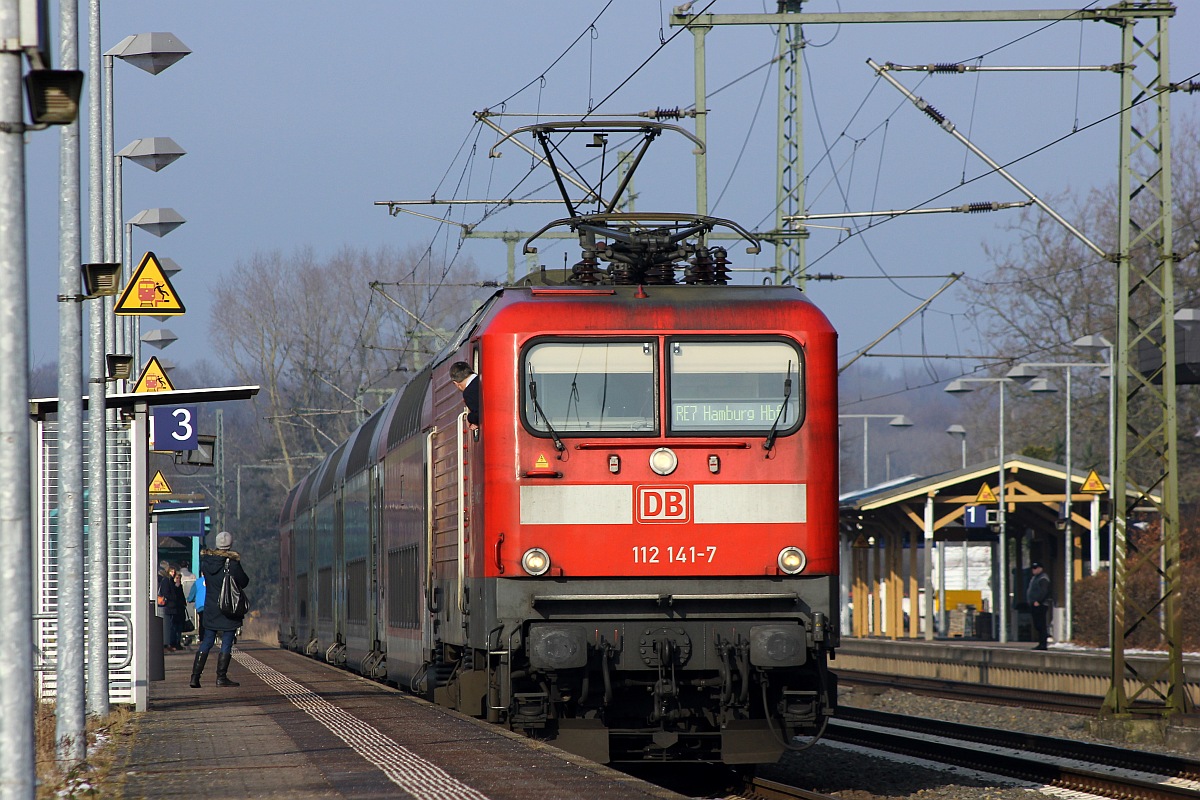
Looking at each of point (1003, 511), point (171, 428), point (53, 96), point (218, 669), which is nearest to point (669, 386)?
point (53, 96)

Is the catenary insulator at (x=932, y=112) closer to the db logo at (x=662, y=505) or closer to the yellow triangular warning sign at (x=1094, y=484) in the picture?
the db logo at (x=662, y=505)

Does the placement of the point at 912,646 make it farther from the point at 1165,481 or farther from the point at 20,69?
the point at 20,69

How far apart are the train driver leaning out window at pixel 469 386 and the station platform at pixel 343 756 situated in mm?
2099

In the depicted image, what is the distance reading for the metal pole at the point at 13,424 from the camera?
17.9 feet

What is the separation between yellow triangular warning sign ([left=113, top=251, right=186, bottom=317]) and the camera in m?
14.1

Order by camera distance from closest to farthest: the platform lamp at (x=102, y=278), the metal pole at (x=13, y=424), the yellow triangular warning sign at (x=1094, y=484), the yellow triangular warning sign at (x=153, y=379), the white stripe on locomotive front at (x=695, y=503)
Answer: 1. the metal pole at (x=13, y=424)
2. the white stripe on locomotive front at (x=695, y=503)
3. the platform lamp at (x=102, y=278)
4. the yellow triangular warning sign at (x=153, y=379)
5. the yellow triangular warning sign at (x=1094, y=484)

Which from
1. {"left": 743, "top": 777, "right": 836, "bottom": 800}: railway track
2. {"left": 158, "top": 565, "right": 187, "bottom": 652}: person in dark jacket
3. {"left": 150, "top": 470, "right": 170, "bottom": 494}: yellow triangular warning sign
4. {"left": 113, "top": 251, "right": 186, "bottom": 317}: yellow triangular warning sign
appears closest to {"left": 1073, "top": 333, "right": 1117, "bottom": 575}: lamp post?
{"left": 743, "top": 777, "right": 836, "bottom": 800}: railway track

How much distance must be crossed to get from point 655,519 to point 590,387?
3.20 feet

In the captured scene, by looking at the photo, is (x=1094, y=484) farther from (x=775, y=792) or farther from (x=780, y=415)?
(x=780, y=415)

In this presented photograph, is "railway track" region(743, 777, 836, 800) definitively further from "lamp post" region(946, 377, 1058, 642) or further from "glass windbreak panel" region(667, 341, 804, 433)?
"lamp post" region(946, 377, 1058, 642)

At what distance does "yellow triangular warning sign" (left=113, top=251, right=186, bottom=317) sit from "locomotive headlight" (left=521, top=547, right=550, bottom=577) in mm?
4861

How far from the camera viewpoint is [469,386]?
11398mm

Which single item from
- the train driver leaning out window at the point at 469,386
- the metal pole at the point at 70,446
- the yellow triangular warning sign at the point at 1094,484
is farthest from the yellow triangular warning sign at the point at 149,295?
the yellow triangular warning sign at the point at 1094,484

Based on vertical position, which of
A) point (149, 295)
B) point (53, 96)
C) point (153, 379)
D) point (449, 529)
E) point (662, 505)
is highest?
point (149, 295)
